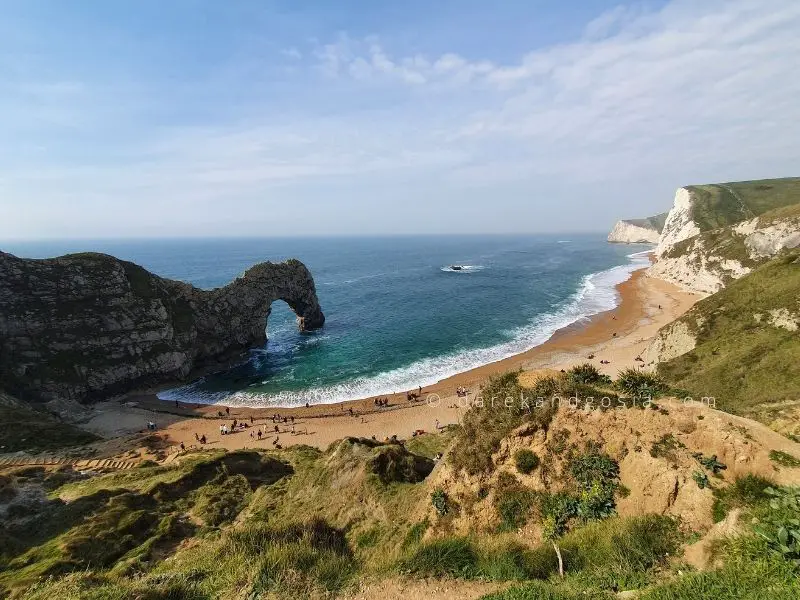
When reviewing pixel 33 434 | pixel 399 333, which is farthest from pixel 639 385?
pixel 399 333

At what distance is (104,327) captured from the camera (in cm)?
4794

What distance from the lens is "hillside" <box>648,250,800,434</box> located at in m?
21.9

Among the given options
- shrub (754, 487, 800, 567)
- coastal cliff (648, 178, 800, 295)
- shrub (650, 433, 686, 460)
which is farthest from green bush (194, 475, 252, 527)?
coastal cliff (648, 178, 800, 295)

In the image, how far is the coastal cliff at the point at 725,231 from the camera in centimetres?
7231

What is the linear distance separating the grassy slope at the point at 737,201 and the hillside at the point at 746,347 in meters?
96.6

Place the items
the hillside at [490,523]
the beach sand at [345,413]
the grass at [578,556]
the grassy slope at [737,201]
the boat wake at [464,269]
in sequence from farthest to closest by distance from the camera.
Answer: the boat wake at [464,269], the grassy slope at [737,201], the beach sand at [345,413], the hillside at [490,523], the grass at [578,556]

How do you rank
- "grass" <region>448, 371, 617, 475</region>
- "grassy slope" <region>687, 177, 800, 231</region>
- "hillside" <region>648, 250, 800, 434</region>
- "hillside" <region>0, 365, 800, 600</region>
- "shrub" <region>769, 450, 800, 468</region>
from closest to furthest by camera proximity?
"hillside" <region>0, 365, 800, 600</region>
"shrub" <region>769, 450, 800, 468</region>
"grass" <region>448, 371, 617, 475</region>
"hillside" <region>648, 250, 800, 434</region>
"grassy slope" <region>687, 177, 800, 231</region>

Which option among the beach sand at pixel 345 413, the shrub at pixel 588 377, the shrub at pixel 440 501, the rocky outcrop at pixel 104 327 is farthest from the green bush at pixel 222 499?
the rocky outcrop at pixel 104 327

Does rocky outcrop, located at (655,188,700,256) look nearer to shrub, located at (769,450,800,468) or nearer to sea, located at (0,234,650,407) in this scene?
sea, located at (0,234,650,407)

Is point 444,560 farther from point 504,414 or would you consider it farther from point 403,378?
point 403,378

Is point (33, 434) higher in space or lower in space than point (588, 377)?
lower

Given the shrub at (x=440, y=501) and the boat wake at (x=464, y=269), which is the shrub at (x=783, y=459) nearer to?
the shrub at (x=440, y=501)

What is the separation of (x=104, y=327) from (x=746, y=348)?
67.0 meters

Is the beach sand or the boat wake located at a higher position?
the boat wake
